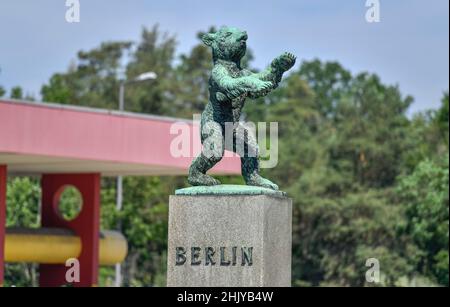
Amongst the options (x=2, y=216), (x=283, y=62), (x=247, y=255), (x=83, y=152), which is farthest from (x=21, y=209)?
(x=283, y=62)

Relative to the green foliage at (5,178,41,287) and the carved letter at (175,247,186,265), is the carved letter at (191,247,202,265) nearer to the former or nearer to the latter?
the carved letter at (175,247,186,265)

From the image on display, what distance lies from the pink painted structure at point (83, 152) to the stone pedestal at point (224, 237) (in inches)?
486

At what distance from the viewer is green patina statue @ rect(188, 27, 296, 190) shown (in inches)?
663

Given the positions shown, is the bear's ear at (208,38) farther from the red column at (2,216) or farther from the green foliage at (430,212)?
the green foliage at (430,212)

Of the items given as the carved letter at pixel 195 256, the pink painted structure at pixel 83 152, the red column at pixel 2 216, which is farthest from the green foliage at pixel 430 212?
the carved letter at pixel 195 256

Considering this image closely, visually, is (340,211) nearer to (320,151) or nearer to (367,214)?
(367,214)

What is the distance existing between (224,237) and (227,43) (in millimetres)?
2217

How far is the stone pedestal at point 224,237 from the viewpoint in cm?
1633

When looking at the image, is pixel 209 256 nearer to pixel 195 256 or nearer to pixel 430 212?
pixel 195 256

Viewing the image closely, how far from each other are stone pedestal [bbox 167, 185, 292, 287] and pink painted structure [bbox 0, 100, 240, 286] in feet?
40.5

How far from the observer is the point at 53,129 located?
29938 mm

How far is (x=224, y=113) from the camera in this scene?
55.8ft

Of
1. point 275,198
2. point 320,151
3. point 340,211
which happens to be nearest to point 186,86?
point 320,151

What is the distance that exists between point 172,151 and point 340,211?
2755 cm
